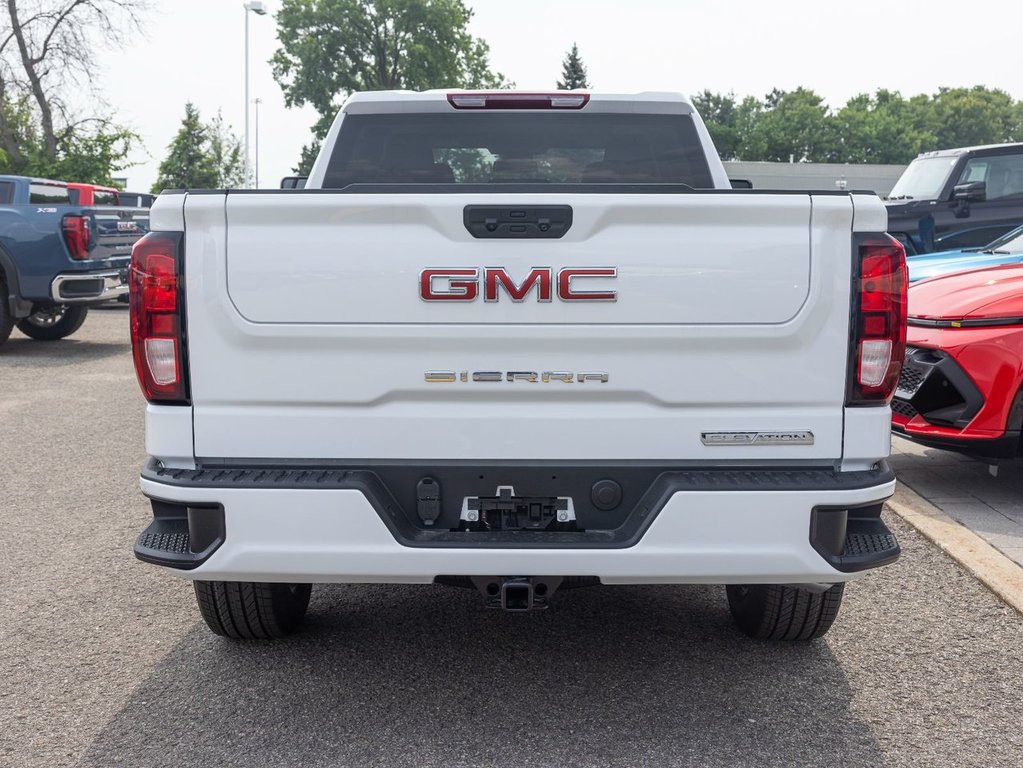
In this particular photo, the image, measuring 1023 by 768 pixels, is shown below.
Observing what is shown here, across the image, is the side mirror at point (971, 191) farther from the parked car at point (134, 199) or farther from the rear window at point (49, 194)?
the parked car at point (134, 199)

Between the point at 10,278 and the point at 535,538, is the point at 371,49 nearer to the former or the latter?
the point at 10,278

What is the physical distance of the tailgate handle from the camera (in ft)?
10.2

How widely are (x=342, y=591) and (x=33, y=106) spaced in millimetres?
30962

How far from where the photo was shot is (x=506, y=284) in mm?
3111

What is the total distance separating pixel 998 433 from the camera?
5.96 meters

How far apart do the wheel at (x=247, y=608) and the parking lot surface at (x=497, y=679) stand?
8 cm

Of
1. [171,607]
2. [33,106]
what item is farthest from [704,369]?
[33,106]

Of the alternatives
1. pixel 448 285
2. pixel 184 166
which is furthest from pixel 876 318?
pixel 184 166

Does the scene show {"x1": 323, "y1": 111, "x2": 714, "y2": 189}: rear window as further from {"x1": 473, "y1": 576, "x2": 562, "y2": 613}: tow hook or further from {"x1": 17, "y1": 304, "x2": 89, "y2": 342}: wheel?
{"x1": 17, "y1": 304, "x2": 89, "y2": 342}: wheel

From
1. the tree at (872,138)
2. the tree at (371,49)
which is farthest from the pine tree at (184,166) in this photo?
the tree at (872,138)

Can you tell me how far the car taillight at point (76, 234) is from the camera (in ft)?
44.2

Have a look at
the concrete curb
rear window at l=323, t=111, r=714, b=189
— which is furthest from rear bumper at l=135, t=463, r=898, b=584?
rear window at l=323, t=111, r=714, b=189

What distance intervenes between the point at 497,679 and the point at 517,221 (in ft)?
5.18

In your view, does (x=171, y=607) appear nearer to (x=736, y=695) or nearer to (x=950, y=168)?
(x=736, y=695)
